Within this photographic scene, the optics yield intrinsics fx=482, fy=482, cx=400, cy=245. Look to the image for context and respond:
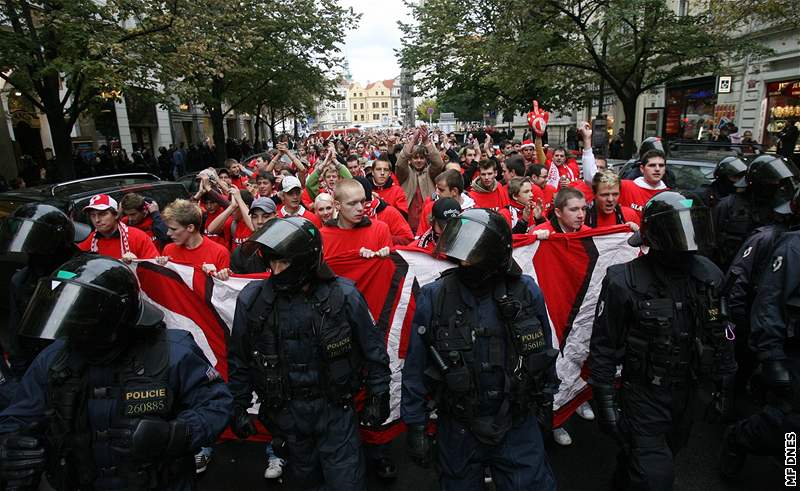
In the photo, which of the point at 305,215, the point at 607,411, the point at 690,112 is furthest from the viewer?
the point at 690,112

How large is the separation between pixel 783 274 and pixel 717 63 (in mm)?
14258

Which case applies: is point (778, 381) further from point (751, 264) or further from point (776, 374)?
point (751, 264)

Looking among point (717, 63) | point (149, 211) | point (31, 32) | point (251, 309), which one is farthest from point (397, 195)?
point (717, 63)

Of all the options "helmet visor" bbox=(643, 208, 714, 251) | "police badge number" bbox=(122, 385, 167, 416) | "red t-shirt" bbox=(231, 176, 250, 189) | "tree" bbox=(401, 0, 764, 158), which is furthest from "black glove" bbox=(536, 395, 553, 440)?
"tree" bbox=(401, 0, 764, 158)

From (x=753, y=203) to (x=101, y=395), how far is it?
543 centimetres

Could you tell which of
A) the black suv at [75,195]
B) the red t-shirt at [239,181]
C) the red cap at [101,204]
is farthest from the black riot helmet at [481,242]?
the red t-shirt at [239,181]

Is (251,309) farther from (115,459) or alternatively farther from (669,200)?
(669,200)

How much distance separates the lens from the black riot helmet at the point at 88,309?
195 cm

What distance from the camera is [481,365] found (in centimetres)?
246

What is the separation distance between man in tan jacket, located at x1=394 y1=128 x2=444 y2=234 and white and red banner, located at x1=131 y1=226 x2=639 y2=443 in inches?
142

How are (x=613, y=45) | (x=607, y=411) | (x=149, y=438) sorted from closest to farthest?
(x=149, y=438) < (x=607, y=411) < (x=613, y=45)

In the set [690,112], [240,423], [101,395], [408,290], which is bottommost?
[240,423]

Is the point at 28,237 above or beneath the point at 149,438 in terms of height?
above

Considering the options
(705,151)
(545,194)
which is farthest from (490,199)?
(705,151)
